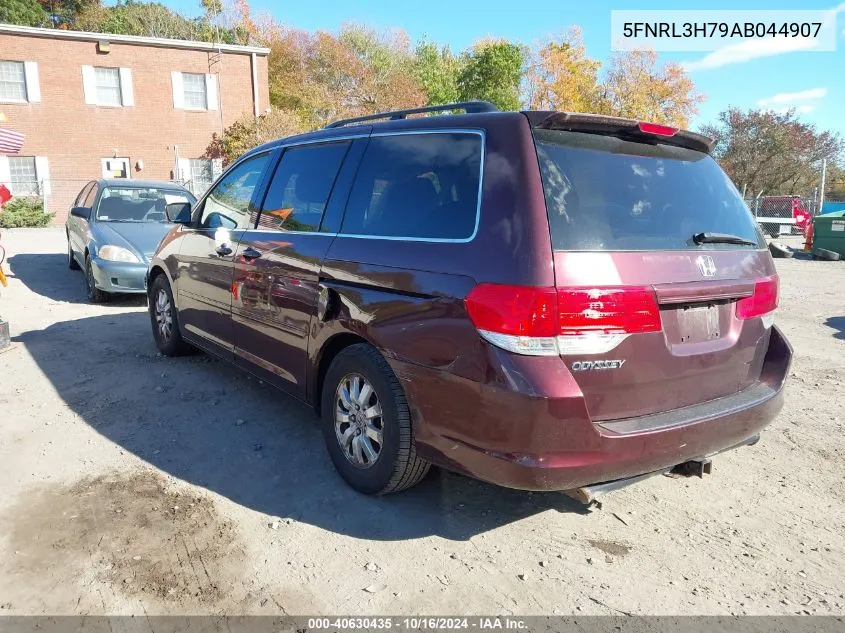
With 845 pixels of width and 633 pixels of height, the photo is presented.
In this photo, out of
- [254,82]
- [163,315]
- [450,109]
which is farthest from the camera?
[254,82]

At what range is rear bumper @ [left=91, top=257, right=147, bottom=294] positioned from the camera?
25.3 feet

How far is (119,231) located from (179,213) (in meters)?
3.68

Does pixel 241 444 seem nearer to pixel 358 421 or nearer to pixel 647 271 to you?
pixel 358 421

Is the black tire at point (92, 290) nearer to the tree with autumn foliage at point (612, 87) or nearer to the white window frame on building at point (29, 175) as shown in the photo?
the white window frame on building at point (29, 175)

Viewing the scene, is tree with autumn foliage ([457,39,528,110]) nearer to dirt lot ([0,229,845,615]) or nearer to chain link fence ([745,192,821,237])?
chain link fence ([745,192,821,237])

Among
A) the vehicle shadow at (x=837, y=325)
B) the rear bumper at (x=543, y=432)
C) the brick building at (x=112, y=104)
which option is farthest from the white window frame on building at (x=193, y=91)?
the rear bumper at (x=543, y=432)

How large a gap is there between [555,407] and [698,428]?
769 millimetres

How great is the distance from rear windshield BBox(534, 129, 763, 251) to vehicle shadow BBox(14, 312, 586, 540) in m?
1.49

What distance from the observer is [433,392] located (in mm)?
2660

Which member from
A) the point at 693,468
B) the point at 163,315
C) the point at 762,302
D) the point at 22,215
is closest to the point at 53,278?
the point at 163,315

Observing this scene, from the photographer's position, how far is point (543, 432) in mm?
2357

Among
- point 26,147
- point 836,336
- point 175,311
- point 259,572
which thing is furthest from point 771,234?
point 26,147

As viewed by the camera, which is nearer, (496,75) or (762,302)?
(762,302)

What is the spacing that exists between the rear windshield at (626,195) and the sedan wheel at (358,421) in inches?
50.7
